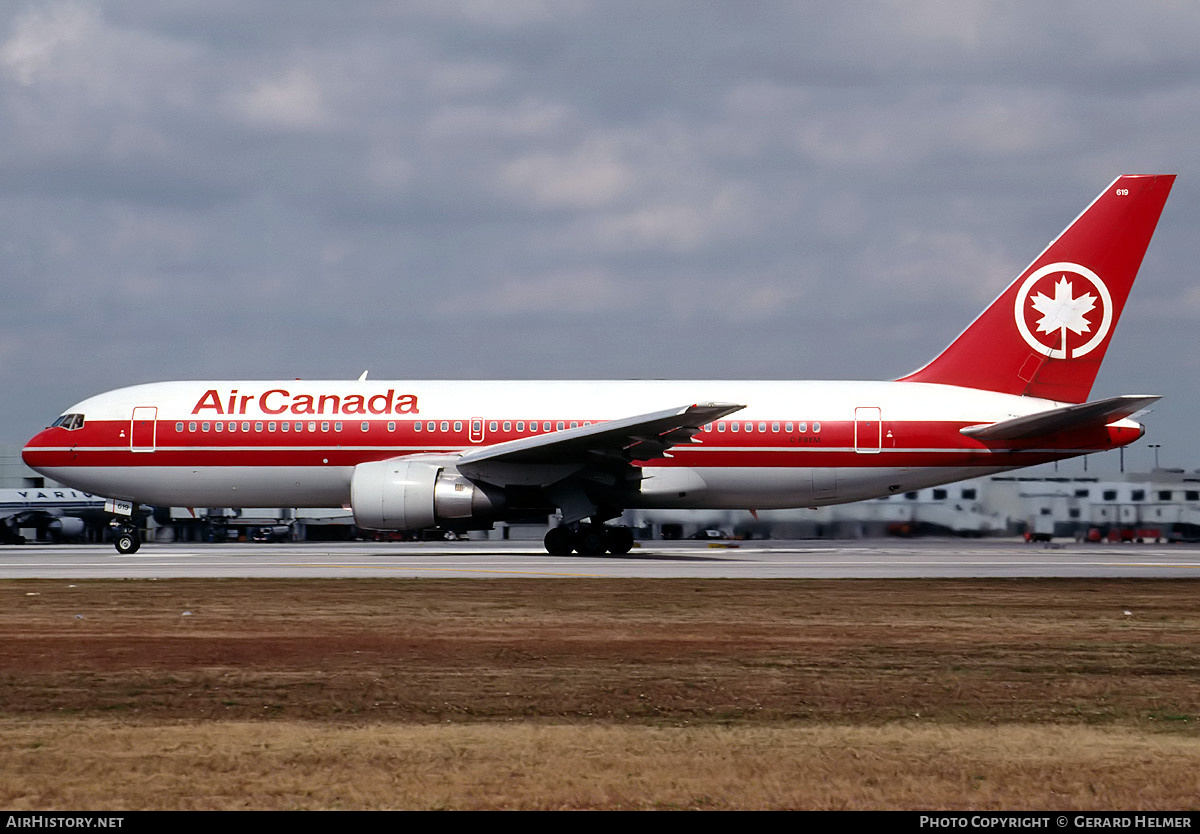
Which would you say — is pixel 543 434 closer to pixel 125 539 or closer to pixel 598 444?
pixel 598 444

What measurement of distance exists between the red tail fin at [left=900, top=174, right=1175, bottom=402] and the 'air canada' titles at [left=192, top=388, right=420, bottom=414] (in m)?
12.9

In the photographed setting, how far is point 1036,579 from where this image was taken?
20812 millimetres

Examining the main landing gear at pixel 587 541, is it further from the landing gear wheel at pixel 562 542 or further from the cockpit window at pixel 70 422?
the cockpit window at pixel 70 422

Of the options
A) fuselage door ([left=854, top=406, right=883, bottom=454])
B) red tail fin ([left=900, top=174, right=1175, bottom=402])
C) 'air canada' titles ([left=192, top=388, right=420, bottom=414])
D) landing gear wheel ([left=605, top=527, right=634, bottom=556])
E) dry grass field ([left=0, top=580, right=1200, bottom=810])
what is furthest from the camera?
red tail fin ([left=900, top=174, right=1175, bottom=402])

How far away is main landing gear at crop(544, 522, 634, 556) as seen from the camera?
96.6 ft

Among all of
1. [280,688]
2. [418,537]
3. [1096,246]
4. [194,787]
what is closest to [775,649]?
[280,688]

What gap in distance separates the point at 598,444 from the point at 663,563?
3.50m

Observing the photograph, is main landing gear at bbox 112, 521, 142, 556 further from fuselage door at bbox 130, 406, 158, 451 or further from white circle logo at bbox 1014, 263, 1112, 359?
white circle logo at bbox 1014, 263, 1112, 359

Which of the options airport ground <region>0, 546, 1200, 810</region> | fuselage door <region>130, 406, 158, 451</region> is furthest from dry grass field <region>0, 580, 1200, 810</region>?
fuselage door <region>130, 406, 158, 451</region>

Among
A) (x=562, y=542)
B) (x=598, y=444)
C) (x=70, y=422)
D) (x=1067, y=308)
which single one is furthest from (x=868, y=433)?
(x=70, y=422)

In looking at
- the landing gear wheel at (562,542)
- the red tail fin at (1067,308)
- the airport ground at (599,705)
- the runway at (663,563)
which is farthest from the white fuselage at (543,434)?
the airport ground at (599,705)

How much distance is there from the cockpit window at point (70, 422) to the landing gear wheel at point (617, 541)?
13.3 metres
